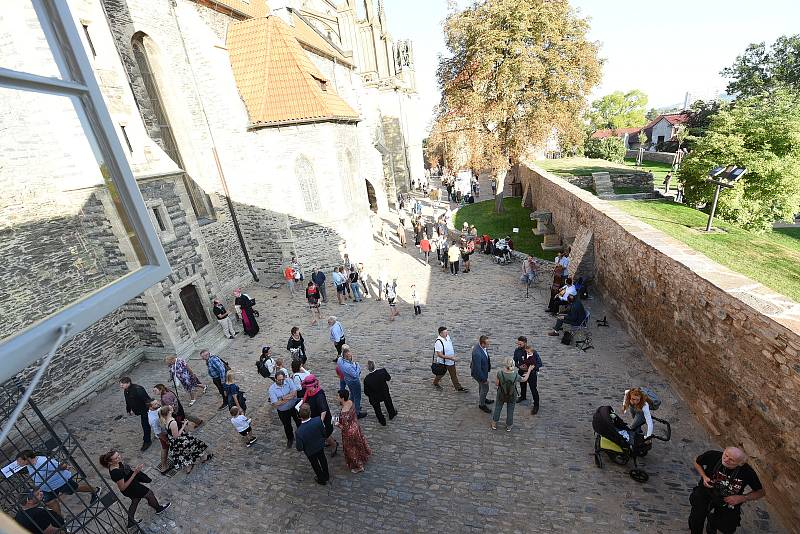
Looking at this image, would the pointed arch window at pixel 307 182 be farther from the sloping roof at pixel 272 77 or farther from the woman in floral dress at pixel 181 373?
the woman in floral dress at pixel 181 373

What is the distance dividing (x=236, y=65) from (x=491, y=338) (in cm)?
1435

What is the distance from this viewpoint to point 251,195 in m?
15.7

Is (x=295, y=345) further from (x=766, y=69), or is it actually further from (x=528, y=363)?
(x=766, y=69)

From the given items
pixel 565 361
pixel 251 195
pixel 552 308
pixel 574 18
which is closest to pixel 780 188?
pixel 552 308

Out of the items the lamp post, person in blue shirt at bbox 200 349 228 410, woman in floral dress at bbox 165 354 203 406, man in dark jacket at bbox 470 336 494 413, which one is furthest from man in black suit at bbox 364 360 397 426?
the lamp post

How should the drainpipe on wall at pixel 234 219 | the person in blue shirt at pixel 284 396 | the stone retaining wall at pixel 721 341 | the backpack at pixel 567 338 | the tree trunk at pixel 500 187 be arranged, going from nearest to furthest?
the stone retaining wall at pixel 721 341, the person in blue shirt at pixel 284 396, the backpack at pixel 567 338, the drainpipe on wall at pixel 234 219, the tree trunk at pixel 500 187

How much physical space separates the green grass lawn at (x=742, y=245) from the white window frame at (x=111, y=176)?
13114 mm

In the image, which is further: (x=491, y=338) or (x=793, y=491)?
(x=491, y=338)

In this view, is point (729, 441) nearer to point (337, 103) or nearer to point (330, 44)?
point (337, 103)

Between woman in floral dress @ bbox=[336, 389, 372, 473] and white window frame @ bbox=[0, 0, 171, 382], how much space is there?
393cm

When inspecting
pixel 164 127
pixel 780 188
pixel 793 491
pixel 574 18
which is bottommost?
pixel 793 491

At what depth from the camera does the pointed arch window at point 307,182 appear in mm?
15453

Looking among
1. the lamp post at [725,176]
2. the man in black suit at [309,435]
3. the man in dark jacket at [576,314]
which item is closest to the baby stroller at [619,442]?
the man in dark jacket at [576,314]

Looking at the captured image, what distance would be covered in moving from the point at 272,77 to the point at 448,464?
14926mm
